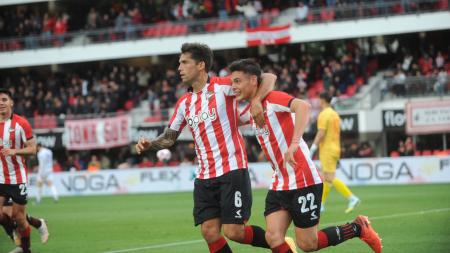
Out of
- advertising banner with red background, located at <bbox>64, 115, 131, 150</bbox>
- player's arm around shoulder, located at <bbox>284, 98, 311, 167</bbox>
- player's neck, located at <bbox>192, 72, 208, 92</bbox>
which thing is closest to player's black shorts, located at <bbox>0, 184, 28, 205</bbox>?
player's neck, located at <bbox>192, 72, 208, 92</bbox>

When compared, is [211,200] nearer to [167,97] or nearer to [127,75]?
[167,97]

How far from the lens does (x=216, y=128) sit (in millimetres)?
10148

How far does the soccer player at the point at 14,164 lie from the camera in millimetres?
13469

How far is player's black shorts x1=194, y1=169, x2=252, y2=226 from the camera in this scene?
32.8ft

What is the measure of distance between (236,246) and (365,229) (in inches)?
141

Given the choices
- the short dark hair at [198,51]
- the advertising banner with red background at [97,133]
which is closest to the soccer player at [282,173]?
the short dark hair at [198,51]

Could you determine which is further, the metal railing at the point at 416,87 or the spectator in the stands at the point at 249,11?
the spectator in the stands at the point at 249,11

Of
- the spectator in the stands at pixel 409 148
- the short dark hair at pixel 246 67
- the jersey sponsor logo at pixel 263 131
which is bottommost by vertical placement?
the spectator in the stands at pixel 409 148

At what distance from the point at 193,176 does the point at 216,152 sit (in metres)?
18.6

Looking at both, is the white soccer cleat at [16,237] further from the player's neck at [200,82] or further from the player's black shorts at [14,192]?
the player's neck at [200,82]

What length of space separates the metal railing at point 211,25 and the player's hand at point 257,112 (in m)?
28.6

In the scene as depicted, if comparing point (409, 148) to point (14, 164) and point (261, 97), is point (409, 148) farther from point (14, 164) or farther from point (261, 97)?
point (261, 97)

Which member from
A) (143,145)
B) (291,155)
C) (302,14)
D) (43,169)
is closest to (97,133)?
(43,169)

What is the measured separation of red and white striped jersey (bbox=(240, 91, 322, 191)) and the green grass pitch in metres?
3.06
